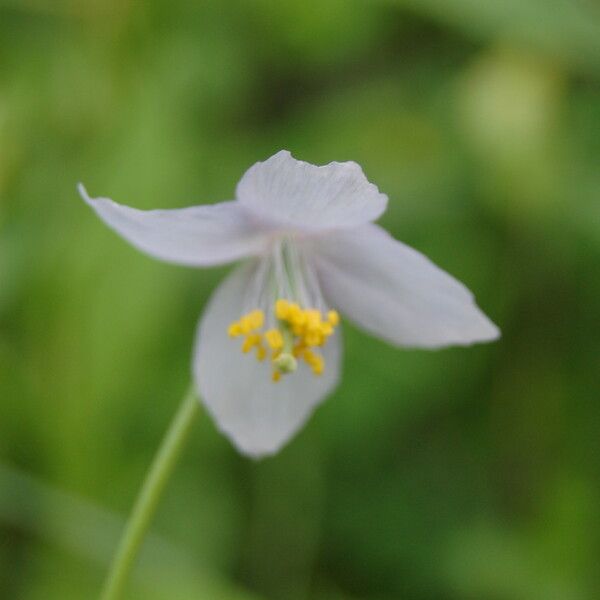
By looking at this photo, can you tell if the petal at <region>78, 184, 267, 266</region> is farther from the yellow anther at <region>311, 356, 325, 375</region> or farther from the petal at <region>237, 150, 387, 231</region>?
the yellow anther at <region>311, 356, 325, 375</region>

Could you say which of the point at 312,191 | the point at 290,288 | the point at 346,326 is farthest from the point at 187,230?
the point at 346,326

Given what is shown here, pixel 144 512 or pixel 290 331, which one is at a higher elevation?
pixel 290 331

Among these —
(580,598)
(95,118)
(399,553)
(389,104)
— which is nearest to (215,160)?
(95,118)

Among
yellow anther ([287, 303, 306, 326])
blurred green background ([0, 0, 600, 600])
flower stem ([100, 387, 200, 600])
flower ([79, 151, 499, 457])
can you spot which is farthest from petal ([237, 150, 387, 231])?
blurred green background ([0, 0, 600, 600])

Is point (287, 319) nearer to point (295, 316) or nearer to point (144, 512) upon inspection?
point (295, 316)

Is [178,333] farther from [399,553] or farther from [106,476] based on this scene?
[399,553]

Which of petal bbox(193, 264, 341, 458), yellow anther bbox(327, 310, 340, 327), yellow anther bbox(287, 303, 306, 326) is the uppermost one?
yellow anther bbox(327, 310, 340, 327)

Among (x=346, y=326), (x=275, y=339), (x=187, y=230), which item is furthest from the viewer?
(x=346, y=326)
